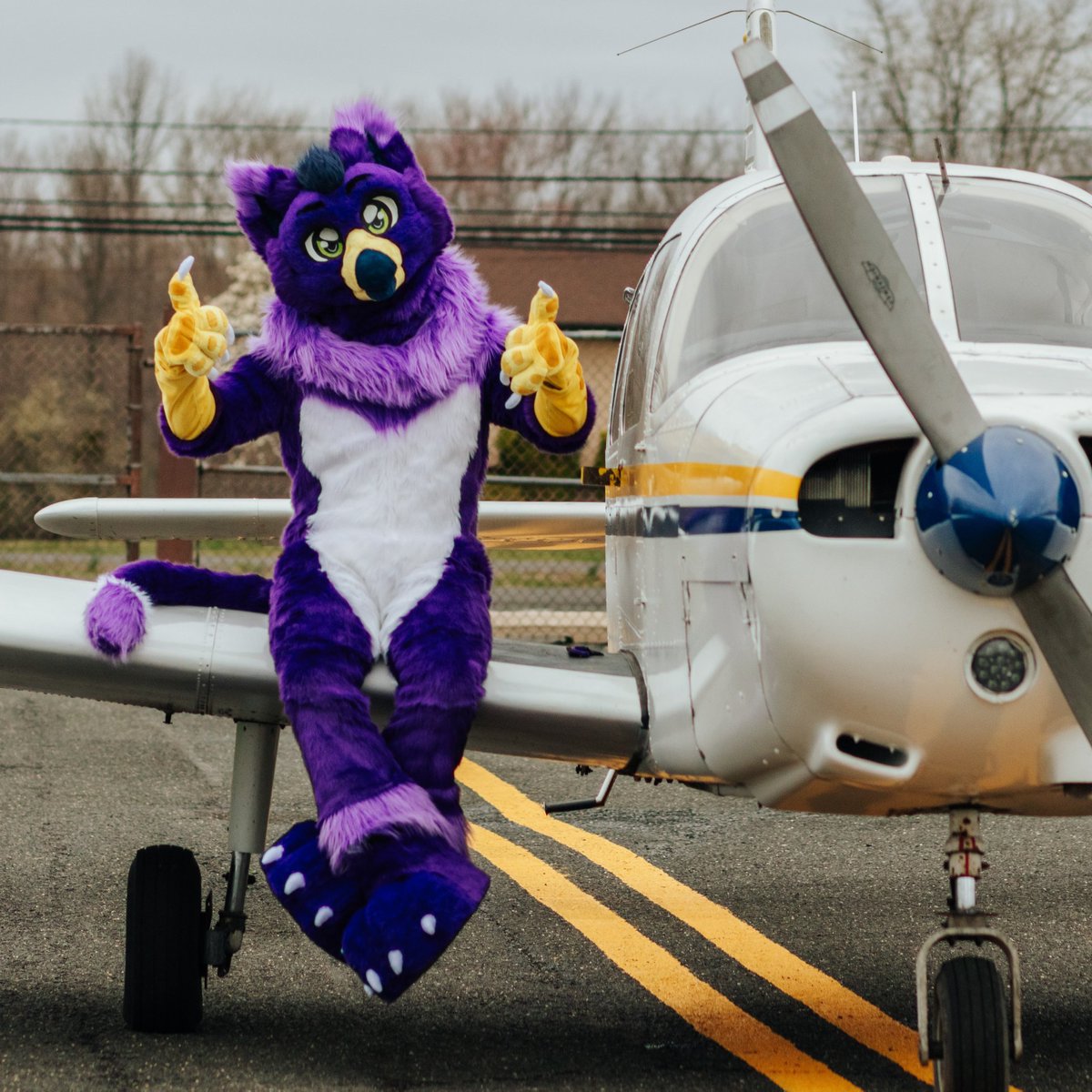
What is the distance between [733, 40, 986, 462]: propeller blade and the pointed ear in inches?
62.6

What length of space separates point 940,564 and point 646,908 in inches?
116

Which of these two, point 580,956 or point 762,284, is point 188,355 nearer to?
point 762,284

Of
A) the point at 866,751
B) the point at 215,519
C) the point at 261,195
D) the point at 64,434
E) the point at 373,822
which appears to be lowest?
the point at 373,822

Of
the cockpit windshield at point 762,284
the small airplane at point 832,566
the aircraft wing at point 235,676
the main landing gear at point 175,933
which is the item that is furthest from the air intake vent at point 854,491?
the main landing gear at point 175,933

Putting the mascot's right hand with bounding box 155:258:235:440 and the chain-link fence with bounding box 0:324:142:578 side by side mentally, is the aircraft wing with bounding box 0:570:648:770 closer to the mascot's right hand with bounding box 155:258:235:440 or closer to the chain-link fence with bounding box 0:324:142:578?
the mascot's right hand with bounding box 155:258:235:440

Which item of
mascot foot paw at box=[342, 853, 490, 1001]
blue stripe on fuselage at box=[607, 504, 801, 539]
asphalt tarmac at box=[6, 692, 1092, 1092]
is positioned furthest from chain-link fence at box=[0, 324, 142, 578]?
mascot foot paw at box=[342, 853, 490, 1001]

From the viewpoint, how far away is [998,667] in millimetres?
3111

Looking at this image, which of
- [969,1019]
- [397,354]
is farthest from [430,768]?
[969,1019]

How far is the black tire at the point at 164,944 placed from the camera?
4227 millimetres

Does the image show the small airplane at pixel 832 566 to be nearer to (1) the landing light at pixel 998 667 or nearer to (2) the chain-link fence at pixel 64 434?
(1) the landing light at pixel 998 667

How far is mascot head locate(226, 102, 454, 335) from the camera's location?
418 cm

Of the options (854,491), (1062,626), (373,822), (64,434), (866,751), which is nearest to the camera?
(1062,626)

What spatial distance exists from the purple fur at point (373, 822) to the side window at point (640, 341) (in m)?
1.26

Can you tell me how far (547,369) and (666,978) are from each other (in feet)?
6.12
